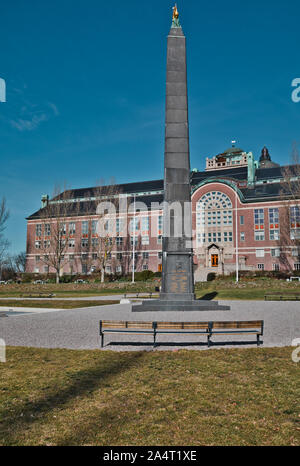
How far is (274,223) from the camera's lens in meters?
49.4

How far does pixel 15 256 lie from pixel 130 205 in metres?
43.1

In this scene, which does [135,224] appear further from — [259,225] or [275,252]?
[275,252]

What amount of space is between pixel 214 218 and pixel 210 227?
4.76 ft

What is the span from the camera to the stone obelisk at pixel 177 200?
16359 mm

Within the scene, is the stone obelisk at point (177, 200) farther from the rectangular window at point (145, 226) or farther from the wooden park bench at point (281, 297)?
the rectangular window at point (145, 226)

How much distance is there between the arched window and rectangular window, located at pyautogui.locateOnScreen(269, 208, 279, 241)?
5.73 m

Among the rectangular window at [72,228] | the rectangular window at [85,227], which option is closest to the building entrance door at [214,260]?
the rectangular window at [85,227]

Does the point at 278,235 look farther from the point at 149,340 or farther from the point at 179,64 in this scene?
the point at 149,340

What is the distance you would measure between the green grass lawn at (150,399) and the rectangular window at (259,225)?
44.0 m

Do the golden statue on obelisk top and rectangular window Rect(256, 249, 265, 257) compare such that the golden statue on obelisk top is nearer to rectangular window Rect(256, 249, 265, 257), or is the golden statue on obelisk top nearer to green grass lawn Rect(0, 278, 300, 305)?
green grass lawn Rect(0, 278, 300, 305)

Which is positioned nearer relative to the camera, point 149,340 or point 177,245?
point 149,340

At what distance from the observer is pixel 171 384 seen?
231 inches

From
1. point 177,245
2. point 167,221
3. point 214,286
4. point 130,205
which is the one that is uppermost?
point 130,205
